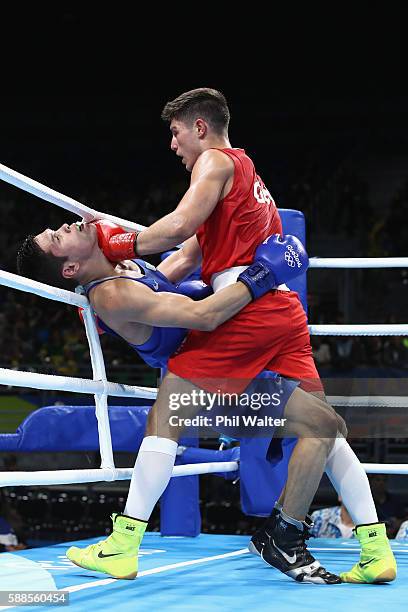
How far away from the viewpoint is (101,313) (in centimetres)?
188

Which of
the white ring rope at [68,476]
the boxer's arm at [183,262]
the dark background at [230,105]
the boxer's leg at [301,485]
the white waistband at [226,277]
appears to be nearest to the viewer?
the white ring rope at [68,476]

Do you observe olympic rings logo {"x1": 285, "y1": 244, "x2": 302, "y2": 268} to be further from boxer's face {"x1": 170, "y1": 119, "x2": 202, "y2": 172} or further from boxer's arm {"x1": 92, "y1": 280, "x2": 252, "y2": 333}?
boxer's face {"x1": 170, "y1": 119, "x2": 202, "y2": 172}

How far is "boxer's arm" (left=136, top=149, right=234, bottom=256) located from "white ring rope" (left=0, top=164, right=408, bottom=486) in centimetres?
23

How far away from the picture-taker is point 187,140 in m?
2.04

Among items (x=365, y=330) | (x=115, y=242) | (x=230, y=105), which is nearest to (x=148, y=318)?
(x=115, y=242)

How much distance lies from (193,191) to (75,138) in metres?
8.77

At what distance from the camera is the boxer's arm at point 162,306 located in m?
1.81

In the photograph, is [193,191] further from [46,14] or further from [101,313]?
[46,14]

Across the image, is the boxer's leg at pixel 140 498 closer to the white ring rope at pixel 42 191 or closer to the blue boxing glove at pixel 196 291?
the blue boxing glove at pixel 196 291

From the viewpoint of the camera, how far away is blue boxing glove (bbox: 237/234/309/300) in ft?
6.21

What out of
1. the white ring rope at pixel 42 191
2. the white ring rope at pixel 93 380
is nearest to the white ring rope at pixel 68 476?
the white ring rope at pixel 93 380

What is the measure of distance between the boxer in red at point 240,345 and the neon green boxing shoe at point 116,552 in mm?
40

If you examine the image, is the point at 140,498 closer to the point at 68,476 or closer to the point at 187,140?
the point at 68,476

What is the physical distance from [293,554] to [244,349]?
17.4 inches
